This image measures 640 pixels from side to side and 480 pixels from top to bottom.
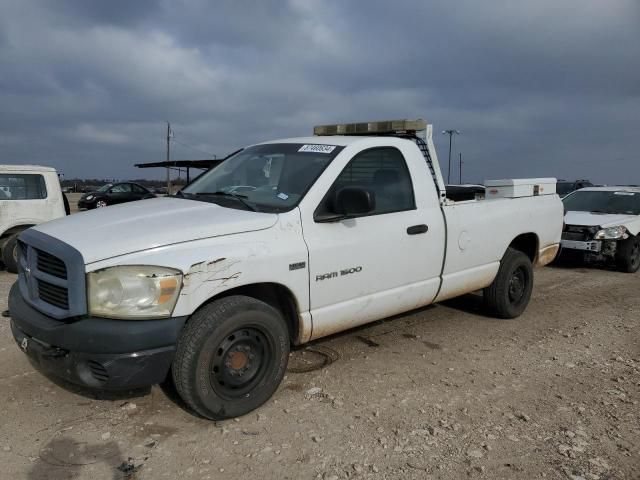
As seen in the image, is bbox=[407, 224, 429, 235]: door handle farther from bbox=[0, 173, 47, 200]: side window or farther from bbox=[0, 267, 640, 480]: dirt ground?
bbox=[0, 173, 47, 200]: side window

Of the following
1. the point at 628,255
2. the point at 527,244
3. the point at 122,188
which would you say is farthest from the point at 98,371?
the point at 122,188

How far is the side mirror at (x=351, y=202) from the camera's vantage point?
11.6 ft

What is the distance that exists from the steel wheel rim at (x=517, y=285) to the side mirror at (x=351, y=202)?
2.78 m

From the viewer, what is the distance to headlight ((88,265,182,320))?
2.87m

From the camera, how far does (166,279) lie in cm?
292

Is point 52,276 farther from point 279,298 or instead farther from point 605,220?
point 605,220

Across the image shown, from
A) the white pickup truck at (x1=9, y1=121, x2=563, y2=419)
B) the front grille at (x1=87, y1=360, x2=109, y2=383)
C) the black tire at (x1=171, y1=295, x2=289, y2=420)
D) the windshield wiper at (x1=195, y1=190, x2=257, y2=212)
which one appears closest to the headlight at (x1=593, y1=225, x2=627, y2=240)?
the white pickup truck at (x1=9, y1=121, x2=563, y2=419)

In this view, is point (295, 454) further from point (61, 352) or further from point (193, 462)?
point (61, 352)

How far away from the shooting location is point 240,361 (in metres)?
3.33

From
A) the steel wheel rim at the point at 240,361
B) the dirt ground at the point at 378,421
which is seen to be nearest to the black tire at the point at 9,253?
the dirt ground at the point at 378,421

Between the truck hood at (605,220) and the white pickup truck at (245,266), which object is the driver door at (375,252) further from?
the truck hood at (605,220)

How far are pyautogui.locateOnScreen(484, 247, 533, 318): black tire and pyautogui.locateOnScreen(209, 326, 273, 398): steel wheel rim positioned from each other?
3.04m

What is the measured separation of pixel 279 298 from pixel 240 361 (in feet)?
1.86

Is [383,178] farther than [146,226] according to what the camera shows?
Yes
